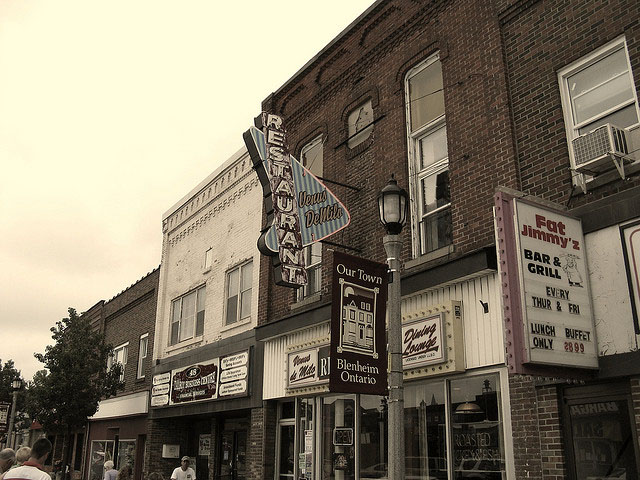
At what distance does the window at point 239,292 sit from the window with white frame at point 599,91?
1019 centimetres

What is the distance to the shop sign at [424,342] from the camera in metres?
10.0

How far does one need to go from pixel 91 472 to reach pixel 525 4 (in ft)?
79.7

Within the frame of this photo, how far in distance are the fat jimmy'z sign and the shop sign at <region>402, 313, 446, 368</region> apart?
296 cm

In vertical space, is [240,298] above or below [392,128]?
below

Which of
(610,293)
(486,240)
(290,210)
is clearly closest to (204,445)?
(290,210)

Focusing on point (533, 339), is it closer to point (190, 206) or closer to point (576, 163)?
point (576, 163)

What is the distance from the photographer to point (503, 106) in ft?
33.5

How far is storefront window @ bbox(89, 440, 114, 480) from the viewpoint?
25172 millimetres

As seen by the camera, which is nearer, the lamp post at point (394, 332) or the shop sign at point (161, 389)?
the lamp post at point (394, 332)

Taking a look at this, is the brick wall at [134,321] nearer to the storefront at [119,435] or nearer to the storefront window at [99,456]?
the storefront at [119,435]

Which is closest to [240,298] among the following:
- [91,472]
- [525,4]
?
[525,4]

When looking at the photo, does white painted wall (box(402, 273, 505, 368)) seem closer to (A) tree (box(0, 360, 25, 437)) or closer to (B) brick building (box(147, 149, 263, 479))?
(B) brick building (box(147, 149, 263, 479))

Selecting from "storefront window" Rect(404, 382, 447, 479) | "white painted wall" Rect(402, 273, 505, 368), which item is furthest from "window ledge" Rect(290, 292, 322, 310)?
"white painted wall" Rect(402, 273, 505, 368)

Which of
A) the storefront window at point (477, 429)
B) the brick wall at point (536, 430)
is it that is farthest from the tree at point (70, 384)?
the brick wall at point (536, 430)
